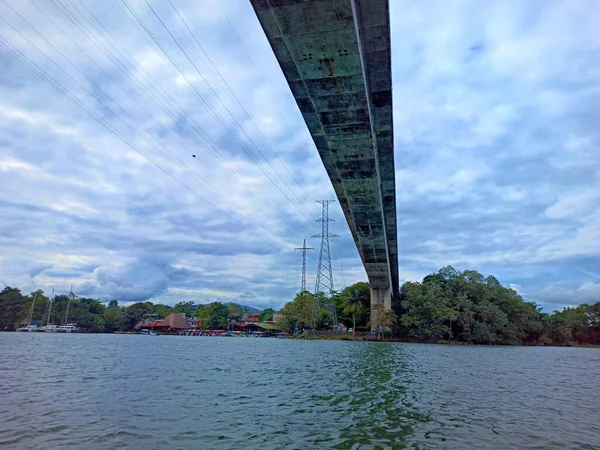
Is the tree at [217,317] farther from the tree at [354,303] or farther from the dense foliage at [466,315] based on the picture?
the tree at [354,303]

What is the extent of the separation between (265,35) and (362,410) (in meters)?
13.8

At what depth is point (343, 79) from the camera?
1750 centimetres

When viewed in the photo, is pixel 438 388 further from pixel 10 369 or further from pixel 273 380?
pixel 10 369

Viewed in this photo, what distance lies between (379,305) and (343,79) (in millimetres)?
43790

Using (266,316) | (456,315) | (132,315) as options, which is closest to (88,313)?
(132,315)

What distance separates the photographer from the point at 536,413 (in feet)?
28.9

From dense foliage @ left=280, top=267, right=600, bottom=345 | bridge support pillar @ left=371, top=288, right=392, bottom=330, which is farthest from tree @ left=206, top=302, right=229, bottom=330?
bridge support pillar @ left=371, top=288, right=392, bottom=330

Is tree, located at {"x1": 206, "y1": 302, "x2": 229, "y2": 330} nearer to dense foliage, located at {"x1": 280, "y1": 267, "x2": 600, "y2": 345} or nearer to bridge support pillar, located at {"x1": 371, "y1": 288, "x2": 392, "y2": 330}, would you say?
dense foliage, located at {"x1": 280, "y1": 267, "x2": 600, "y2": 345}

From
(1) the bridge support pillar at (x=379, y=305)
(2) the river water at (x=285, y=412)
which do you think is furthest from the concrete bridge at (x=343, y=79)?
(1) the bridge support pillar at (x=379, y=305)

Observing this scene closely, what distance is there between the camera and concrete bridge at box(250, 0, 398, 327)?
1402cm

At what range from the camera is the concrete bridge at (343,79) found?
46.0 feet

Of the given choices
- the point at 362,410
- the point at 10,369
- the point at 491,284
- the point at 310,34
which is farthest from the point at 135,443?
the point at 491,284

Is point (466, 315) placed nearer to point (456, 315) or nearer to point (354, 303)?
point (456, 315)

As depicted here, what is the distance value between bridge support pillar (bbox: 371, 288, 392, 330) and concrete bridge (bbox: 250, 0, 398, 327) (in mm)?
27027
